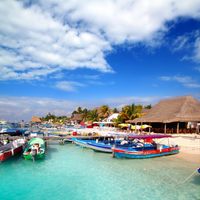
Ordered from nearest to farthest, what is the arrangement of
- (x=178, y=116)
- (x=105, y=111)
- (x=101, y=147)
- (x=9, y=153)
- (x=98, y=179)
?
(x=98, y=179) → (x=9, y=153) → (x=101, y=147) → (x=178, y=116) → (x=105, y=111)

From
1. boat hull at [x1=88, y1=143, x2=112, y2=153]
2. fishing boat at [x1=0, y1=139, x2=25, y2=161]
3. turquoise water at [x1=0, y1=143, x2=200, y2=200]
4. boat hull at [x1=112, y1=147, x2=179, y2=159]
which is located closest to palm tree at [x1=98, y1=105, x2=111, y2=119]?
boat hull at [x1=88, y1=143, x2=112, y2=153]

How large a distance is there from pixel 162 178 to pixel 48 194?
7423 mm

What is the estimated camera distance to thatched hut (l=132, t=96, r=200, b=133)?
30.8 meters

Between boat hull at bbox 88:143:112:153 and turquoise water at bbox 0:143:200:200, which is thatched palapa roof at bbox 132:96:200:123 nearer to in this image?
boat hull at bbox 88:143:112:153

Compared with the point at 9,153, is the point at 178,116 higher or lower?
higher

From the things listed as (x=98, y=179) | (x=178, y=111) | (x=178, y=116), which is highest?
(x=178, y=111)

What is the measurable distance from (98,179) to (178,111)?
2200cm

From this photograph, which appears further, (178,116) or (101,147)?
(178,116)

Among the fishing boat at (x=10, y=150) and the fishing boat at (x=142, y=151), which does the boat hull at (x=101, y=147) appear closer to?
the fishing boat at (x=142, y=151)

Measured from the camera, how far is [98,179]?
14.3m

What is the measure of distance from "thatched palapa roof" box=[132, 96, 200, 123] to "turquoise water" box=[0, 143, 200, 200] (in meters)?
12.3

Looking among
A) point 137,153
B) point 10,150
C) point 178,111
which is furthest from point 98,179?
point 178,111

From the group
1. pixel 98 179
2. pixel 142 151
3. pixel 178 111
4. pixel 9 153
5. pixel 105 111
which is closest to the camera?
pixel 98 179

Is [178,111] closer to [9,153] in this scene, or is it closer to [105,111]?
[9,153]
